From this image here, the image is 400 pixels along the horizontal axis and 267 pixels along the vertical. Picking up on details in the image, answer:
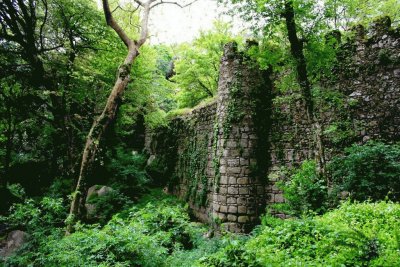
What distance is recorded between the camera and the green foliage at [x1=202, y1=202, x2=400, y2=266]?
2266 mm

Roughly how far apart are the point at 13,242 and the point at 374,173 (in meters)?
9.41


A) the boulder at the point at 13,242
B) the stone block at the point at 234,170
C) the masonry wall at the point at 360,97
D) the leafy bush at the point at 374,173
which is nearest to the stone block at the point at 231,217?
the stone block at the point at 234,170

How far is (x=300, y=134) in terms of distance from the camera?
7.47 m

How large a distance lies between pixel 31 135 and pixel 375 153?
44.9ft

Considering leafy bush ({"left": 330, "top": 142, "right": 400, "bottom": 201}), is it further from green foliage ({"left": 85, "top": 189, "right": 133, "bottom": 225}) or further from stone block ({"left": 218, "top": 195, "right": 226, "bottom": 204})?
green foliage ({"left": 85, "top": 189, "right": 133, "bottom": 225})

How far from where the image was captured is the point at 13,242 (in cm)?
802

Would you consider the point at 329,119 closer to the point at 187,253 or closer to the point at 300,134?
the point at 300,134

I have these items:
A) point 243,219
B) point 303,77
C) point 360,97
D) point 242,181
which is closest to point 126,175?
point 242,181

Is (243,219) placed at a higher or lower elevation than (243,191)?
lower

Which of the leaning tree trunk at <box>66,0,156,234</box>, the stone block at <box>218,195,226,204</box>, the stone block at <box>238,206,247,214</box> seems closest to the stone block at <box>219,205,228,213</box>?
the stone block at <box>218,195,226,204</box>

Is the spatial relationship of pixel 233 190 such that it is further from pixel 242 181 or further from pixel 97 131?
pixel 97 131

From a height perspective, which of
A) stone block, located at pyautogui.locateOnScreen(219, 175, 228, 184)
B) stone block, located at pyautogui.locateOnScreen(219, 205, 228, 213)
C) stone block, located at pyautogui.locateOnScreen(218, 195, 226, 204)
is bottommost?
stone block, located at pyautogui.locateOnScreen(219, 205, 228, 213)

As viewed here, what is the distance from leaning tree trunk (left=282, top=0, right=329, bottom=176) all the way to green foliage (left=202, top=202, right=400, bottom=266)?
224 centimetres

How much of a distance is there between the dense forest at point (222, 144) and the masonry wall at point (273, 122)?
0.03 m
